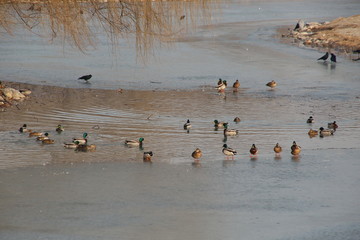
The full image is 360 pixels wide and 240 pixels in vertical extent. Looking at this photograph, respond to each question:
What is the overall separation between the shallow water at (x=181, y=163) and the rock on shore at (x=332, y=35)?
356 inches

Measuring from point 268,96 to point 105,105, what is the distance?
4.98 meters

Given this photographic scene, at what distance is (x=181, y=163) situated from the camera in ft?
42.8

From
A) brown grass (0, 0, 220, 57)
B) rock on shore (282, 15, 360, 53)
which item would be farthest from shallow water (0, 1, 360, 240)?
rock on shore (282, 15, 360, 53)

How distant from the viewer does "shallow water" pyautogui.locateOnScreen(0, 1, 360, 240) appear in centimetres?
979

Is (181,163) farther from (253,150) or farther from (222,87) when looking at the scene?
(222,87)

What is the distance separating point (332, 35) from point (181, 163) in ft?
87.5

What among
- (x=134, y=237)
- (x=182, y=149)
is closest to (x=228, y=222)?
(x=134, y=237)

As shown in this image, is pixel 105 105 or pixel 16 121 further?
pixel 105 105

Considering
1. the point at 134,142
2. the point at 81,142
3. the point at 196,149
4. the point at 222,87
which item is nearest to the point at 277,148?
the point at 196,149

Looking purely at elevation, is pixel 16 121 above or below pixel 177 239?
above

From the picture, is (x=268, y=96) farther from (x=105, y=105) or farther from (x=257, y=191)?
(x=257, y=191)

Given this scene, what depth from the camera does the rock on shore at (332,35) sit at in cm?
3447

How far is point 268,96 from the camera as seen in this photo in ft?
69.2

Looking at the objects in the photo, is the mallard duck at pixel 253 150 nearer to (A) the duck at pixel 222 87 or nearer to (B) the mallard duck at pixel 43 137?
(B) the mallard duck at pixel 43 137
